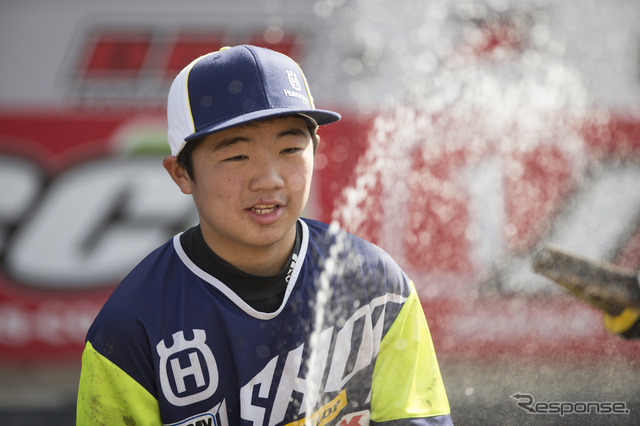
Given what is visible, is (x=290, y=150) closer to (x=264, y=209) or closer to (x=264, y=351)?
(x=264, y=209)

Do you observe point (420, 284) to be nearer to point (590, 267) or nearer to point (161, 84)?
point (161, 84)

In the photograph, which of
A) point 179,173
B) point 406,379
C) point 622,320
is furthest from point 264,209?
point 622,320

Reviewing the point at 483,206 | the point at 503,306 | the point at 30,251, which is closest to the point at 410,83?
the point at 483,206

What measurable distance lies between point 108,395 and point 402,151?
364 cm

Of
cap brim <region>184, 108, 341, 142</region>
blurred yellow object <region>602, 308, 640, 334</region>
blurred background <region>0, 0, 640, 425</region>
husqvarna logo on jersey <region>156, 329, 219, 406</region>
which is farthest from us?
blurred background <region>0, 0, 640, 425</region>

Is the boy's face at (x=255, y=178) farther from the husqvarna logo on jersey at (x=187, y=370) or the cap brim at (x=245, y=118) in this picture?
the husqvarna logo on jersey at (x=187, y=370)

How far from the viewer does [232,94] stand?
51.2 inches

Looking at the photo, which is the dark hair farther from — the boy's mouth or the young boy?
the boy's mouth

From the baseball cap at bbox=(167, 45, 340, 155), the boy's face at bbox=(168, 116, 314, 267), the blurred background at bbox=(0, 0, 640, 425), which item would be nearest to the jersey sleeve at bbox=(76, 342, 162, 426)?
the boy's face at bbox=(168, 116, 314, 267)

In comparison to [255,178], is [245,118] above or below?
above

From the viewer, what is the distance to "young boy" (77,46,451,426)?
1.31 metres

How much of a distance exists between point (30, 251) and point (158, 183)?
0.99 meters

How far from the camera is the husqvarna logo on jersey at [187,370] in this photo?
1.36 meters

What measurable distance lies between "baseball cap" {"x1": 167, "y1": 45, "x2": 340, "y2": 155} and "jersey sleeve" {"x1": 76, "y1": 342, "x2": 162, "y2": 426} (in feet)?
1.49
